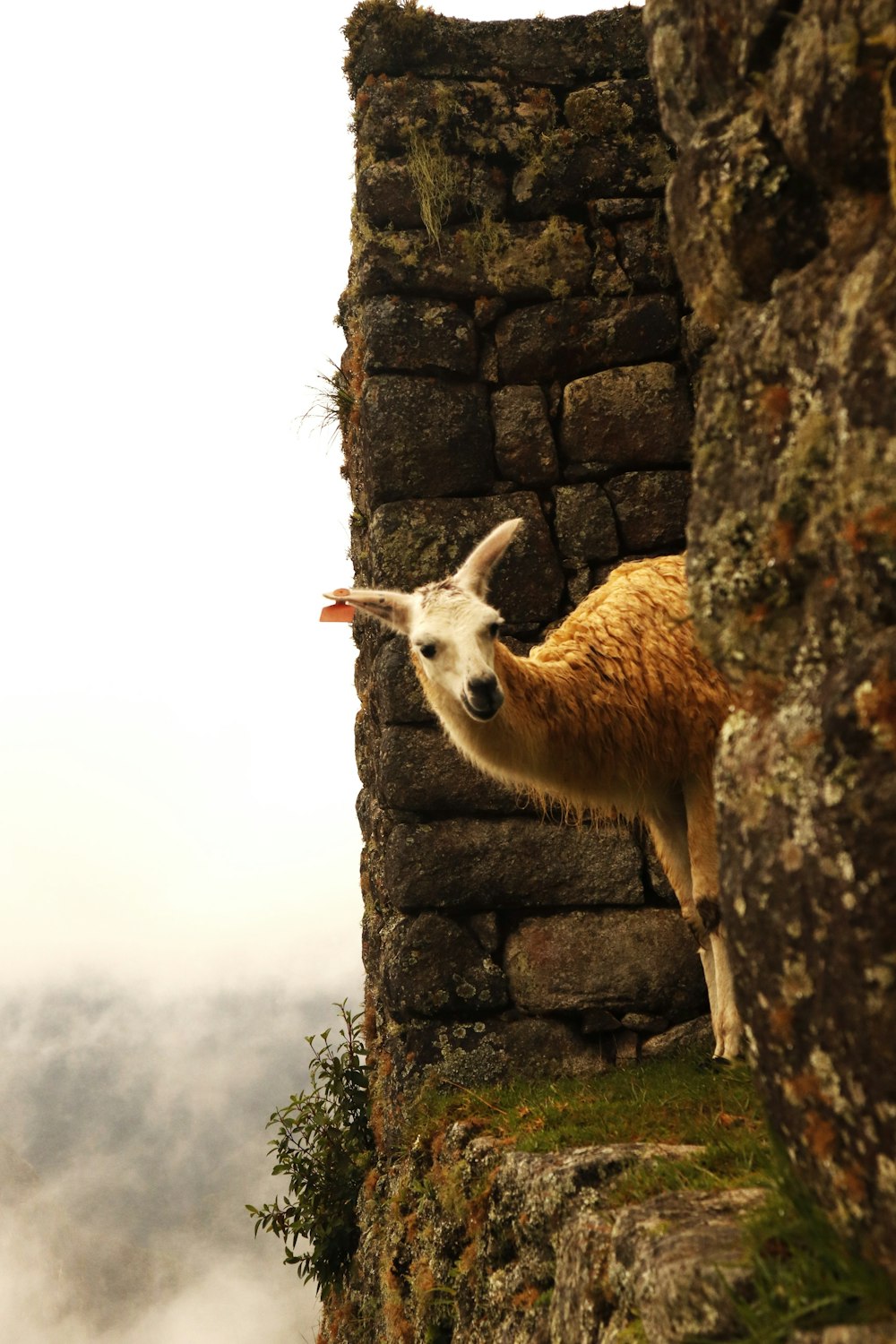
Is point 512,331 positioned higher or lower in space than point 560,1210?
higher

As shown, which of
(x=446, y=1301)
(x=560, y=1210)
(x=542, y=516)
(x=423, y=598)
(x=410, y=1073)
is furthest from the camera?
(x=542, y=516)

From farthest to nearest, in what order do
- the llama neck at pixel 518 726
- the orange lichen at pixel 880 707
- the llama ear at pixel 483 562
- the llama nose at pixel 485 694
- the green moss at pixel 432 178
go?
the green moss at pixel 432 178 < the llama ear at pixel 483 562 < the llama neck at pixel 518 726 < the llama nose at pixel 485 694 < the orange lichen at pixel 880 707

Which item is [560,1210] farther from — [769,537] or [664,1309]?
[769,537]

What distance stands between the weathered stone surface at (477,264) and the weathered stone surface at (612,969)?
3.27 metres

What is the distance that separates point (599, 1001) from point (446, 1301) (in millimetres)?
1761

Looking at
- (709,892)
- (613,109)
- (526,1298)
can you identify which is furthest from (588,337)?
(526,1298)

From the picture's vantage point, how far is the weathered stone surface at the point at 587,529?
6.05 m

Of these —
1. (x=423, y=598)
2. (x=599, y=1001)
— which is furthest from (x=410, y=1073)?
(x=423, y=598)

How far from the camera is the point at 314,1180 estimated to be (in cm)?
621

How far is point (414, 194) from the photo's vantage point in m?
6.27

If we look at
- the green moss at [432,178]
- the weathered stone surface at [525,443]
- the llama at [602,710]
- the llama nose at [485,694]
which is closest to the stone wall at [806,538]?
the llama nose at [485,694]

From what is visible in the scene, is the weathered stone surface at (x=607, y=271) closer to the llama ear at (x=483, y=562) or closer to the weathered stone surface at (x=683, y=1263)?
the llama ear at (x=483, y=562)

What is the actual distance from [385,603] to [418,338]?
1.79 metres

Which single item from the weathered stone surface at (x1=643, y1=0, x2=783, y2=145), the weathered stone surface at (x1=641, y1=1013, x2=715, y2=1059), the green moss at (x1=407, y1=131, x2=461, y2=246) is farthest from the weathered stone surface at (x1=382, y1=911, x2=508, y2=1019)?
the weathered stone surface at (x1=643, y1=0, x2=783, y2=145)
